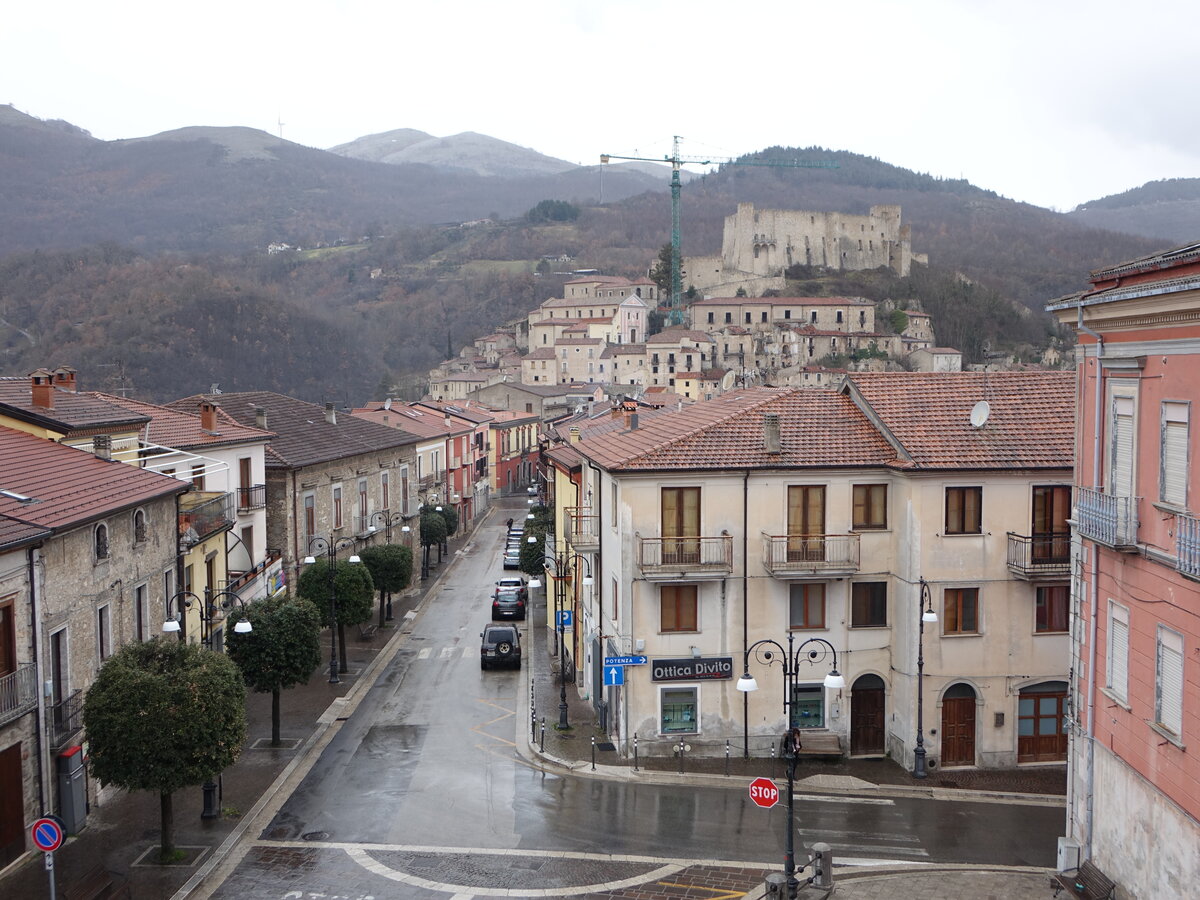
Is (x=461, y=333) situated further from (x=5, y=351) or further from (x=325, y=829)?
(x=325, y=829)

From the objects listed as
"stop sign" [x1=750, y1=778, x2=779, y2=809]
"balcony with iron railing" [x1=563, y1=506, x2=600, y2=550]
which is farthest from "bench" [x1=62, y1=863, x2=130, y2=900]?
"balcony with iron railing" [x1=563, y1=506, x2=600, y2=550]

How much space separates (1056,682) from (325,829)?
1553 centimetres

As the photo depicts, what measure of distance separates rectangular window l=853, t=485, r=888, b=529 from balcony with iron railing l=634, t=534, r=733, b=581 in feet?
9.74

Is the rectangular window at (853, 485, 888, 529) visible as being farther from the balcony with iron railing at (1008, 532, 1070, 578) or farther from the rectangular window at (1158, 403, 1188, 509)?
the rectangular window at (1158, 403, 1188, 509)

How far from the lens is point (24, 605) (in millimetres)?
18078

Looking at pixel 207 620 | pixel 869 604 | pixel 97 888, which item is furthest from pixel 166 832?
pixel 869 604

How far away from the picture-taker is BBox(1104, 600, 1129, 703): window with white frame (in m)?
15.3

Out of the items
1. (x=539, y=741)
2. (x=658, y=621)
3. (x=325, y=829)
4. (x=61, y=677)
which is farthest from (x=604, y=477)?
(x=61, y=677)

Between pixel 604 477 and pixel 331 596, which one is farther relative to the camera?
pixel 331 596

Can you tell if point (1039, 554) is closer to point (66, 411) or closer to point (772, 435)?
point (772, 435)

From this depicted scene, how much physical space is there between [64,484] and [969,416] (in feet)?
62.2

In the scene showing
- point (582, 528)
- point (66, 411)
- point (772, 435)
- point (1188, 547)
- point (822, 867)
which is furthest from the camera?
point (582, 528)

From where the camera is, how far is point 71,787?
19234 mm

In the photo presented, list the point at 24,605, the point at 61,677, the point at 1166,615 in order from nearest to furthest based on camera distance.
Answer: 1. the point at 1166,615
2. the point at 24,605
3. the point at 61,677
